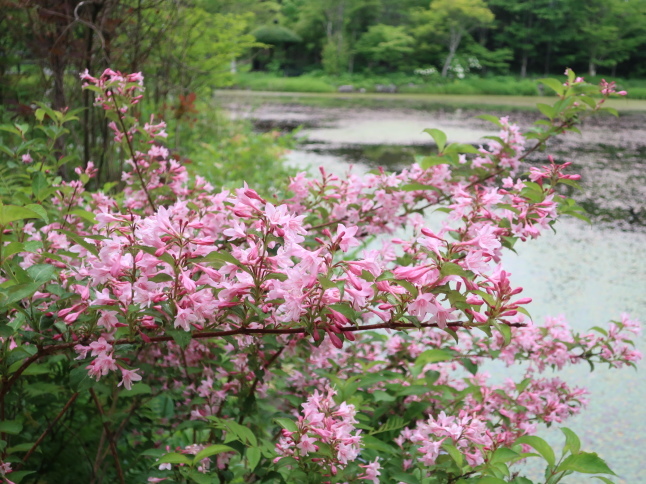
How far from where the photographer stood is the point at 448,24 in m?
15.1

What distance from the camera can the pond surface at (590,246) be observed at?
1562mm

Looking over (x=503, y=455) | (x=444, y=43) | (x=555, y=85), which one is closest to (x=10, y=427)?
(x=503, y=455)

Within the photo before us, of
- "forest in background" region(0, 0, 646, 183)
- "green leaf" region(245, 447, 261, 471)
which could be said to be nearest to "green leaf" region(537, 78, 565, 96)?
"green leaf" region(245, 447, 261, 471)

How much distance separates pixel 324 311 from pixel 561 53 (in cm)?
1536

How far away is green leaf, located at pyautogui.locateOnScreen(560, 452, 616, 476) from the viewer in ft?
1.63

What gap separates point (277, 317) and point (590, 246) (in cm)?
Result: 295

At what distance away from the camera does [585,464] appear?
1.65ft

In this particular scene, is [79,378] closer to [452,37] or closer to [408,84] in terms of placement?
[408,84]

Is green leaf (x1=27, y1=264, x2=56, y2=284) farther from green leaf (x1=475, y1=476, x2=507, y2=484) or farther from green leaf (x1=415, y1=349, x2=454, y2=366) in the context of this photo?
green leaf (x1=415, y1=349, x2=454, y2=366)

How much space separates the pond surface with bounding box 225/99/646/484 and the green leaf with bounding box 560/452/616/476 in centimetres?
95

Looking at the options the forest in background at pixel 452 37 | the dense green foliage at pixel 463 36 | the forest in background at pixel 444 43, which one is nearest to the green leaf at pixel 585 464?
the forest in background at pixel 444 43

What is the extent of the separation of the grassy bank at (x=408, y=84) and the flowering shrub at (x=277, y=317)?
1269cm

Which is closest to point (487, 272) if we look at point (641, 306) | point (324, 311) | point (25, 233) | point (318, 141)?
point (324, 311)

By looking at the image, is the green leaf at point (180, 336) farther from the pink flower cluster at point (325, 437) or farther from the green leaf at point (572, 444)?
the green leaf at point (572, 444)
